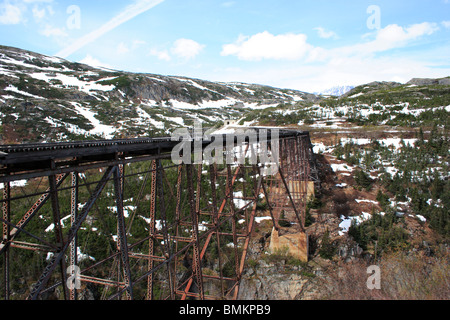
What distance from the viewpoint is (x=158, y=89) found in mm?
121062

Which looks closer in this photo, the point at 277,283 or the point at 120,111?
the point at 277,283

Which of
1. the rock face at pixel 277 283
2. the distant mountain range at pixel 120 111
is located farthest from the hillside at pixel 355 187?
the distant mountain range at pixel 120 111

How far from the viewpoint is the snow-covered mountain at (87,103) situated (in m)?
49.3

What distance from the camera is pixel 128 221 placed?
79.8ft

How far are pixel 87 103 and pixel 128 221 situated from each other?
65.1 m

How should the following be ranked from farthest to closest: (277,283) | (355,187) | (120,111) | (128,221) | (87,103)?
(87,103)
(120,111)
(355,187)
(128,221)
(277,283)

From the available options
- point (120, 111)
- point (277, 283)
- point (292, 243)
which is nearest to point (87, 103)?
point (120, 111)

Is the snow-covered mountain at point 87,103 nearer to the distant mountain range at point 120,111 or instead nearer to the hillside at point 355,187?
the distant mountain range at point 120,111

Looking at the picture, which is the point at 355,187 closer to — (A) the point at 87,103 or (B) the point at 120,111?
(B) the point at 120,111

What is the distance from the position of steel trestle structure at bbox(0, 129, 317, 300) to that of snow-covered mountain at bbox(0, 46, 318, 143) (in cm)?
2250

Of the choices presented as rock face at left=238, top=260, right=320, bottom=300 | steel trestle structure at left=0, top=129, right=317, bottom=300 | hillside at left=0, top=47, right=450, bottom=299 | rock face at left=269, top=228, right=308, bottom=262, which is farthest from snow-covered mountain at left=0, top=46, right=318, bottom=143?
rock face at left=238, top=260, right=320, bottom=300

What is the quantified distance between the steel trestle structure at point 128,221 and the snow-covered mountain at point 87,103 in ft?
73.8
